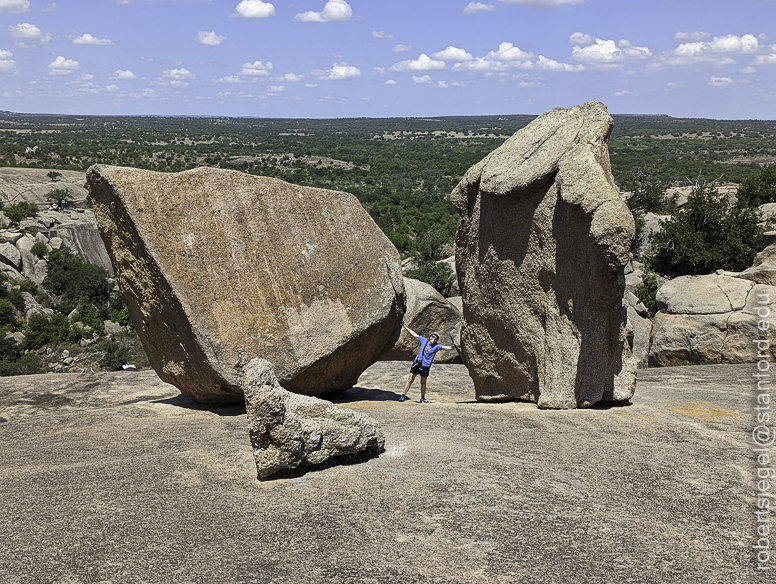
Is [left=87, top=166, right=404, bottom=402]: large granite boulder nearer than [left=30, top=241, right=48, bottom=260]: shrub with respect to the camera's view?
Yes

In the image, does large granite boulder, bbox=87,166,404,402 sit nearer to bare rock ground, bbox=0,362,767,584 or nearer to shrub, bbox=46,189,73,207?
bare rock ground, bbox=0,362,767,584

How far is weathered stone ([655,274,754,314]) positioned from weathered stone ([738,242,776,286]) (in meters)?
0.70

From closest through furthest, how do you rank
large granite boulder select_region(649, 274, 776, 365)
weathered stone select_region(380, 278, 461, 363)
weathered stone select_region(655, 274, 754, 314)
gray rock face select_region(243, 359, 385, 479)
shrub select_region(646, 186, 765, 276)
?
gray rock face select_region(243, 359, 385, 479)
large granite boulder select_region(649, 274, 776, 365)
weathered stone select_region(655, 274, 754, 314)
weathered stone select_region(380, 278, 461, 363)
shrub select_region(646, 186, 765, 276)

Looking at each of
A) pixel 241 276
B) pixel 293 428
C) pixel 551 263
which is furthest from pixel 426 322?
pixel 293 428

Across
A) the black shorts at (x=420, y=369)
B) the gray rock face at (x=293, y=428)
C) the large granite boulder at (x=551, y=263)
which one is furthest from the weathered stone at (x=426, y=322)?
the gray rock face at (x=293, y=428)

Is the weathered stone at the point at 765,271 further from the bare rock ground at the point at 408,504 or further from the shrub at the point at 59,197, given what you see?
the shrub at the point at 59,197

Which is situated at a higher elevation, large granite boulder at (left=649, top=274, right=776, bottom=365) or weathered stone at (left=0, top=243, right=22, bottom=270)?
large granite boulder at (left=649, top=274, right=776, bottom=365)

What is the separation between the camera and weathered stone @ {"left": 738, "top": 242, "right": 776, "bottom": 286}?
16422mm

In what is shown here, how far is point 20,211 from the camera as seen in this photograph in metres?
49.7

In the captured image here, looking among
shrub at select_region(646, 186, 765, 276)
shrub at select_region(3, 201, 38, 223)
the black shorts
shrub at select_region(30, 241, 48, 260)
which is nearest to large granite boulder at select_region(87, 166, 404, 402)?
the black shorts

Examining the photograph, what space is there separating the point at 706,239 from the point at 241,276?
75.9 ft

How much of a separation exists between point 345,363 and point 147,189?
13.8 feet

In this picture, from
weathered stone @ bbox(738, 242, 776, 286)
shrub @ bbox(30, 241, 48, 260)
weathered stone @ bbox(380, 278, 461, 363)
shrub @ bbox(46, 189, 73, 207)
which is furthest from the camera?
shrub @ bbox(46, 189, 73, 207)

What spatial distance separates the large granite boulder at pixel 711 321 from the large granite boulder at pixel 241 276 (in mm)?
7866
